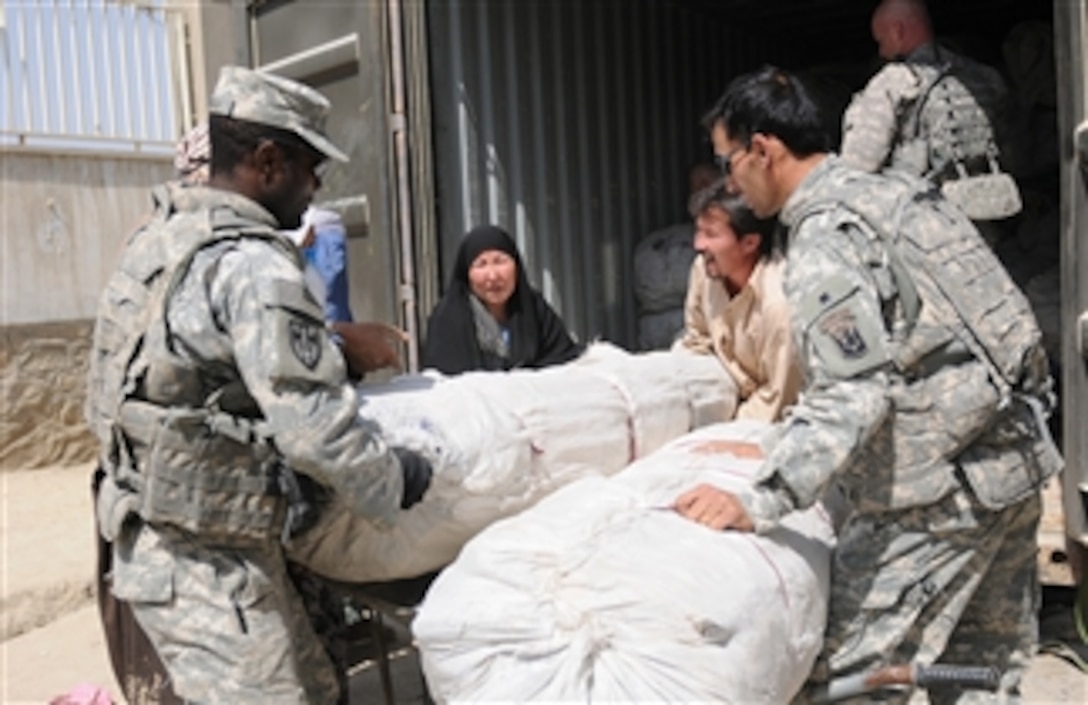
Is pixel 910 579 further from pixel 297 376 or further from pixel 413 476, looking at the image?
pixel 297 376

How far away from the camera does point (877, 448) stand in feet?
6.75

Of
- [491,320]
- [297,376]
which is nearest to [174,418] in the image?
[297,376]

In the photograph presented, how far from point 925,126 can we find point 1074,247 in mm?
1561

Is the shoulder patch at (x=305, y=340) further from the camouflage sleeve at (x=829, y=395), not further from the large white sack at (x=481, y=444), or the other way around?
the camouflage sleeve at (x=829, y=395)

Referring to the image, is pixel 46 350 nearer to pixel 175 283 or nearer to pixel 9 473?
pixel 9 473

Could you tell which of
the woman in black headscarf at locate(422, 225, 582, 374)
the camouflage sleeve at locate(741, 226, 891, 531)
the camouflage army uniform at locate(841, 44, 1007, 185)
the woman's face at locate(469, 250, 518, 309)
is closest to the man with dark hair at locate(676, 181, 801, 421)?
the woman in black headscarf at locate(422, 225, 582, 374)

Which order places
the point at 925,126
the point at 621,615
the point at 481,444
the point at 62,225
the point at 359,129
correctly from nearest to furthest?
the point at 621,615 < the point at 481,444 < the point at 359,129 < the point at 925,126 < the point at 62,225

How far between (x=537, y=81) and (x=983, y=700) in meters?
3.28

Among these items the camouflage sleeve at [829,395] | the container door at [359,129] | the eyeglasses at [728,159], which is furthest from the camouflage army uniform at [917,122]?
the camouflage sleeve at [829,395]

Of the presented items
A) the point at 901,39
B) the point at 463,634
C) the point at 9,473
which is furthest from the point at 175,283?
the point at 9,473

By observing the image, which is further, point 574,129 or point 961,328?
point 574,129

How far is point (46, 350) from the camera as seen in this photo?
7238 mm

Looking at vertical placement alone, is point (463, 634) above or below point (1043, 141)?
below

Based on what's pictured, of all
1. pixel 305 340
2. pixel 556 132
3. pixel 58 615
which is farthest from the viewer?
pixel 58 615
